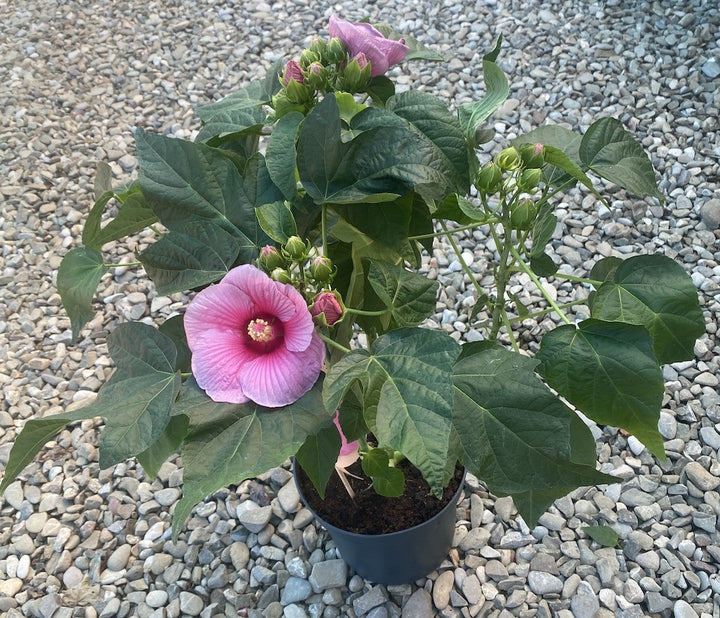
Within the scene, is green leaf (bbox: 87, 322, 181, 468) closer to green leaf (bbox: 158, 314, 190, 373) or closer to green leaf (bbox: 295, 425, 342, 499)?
green leaf (bbox: 158, 314, 190, 373)

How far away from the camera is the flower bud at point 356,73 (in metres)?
0.88

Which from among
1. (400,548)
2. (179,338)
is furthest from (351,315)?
(400,548)

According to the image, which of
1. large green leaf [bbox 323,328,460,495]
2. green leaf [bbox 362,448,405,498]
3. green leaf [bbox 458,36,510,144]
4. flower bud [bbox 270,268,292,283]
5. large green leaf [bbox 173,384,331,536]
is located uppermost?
green leaf [bbox 458,36,510,144]

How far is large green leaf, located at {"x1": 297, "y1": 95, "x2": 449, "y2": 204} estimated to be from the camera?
0.82 meters

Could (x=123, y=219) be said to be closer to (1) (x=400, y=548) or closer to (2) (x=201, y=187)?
(2) (x=201, y=187)

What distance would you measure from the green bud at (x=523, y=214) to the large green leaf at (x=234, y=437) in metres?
0.34

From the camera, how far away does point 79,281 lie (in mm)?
1046

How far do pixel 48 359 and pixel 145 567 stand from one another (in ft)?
2.55

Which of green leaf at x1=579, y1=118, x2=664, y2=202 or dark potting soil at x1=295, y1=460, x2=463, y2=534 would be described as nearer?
green leaf at x1=579, y1=118, x2=664, y2=202

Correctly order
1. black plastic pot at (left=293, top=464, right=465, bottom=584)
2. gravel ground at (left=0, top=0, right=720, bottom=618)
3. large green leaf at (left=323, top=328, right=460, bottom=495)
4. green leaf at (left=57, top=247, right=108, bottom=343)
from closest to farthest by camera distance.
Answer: large green leaf at (left=323, top=328, right=460, bottom=495) < green leaf at (left=57, top=247, right=108, bottom=343) < black plastic pot at (left=293, top=464, right=465, bottom=584) < gravel ground at (left=0, top=0, right=720, bottom=618)

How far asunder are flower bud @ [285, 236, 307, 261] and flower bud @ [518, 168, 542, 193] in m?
0.29

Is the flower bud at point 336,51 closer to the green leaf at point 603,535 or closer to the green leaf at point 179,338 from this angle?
the green leaf at point 179,338

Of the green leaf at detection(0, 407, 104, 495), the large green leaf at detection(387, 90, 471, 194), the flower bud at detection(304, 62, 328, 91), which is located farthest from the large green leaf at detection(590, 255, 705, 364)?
the green leaf at detection(0, 407, 104, 495)

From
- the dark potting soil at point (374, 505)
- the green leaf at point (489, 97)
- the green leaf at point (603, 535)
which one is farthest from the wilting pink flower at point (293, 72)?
the green leaf at point (603, 535)
